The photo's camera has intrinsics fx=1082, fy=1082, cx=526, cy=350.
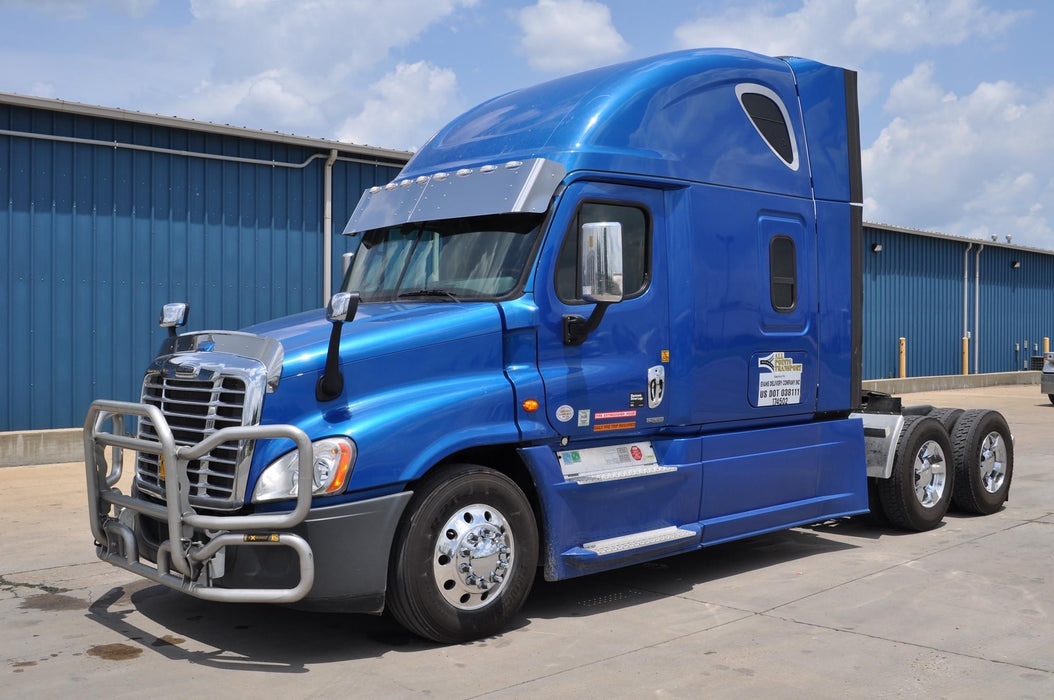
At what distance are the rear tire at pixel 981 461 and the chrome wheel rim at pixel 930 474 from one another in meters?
0.32

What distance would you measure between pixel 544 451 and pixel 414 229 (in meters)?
1.74

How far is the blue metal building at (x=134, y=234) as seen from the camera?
12.7 m

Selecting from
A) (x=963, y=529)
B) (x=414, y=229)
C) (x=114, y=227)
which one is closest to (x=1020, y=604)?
(x=963, y=529)

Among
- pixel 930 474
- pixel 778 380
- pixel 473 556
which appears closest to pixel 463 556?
pixel 473 556

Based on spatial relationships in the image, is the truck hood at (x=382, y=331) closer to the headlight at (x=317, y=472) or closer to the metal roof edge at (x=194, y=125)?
the headlight at (x=317, y=472)

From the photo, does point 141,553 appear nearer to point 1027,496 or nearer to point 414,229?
point 414,229

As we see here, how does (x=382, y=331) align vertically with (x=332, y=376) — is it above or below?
above

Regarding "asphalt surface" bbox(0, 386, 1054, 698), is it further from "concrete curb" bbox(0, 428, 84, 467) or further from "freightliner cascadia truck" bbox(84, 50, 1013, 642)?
"concrete curb" bbox(0, 428, 84, 467)

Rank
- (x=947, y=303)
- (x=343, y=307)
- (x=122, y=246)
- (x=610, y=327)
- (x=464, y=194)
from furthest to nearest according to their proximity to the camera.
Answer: (x=947, y=303) < (x=122, y=246) < (x=464, y=194) < (x=610, y=327) < (x=343, y=307)

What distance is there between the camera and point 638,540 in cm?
660

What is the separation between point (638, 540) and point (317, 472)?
220 centimetres

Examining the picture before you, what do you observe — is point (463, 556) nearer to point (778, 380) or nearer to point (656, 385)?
point (656, 385)

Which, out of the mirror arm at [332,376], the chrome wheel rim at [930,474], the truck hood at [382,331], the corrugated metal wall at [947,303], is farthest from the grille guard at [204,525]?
the corrugated metal wall at [947,303]

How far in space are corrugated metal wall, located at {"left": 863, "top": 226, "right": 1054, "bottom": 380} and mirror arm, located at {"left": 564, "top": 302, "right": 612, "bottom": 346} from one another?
20745mm
